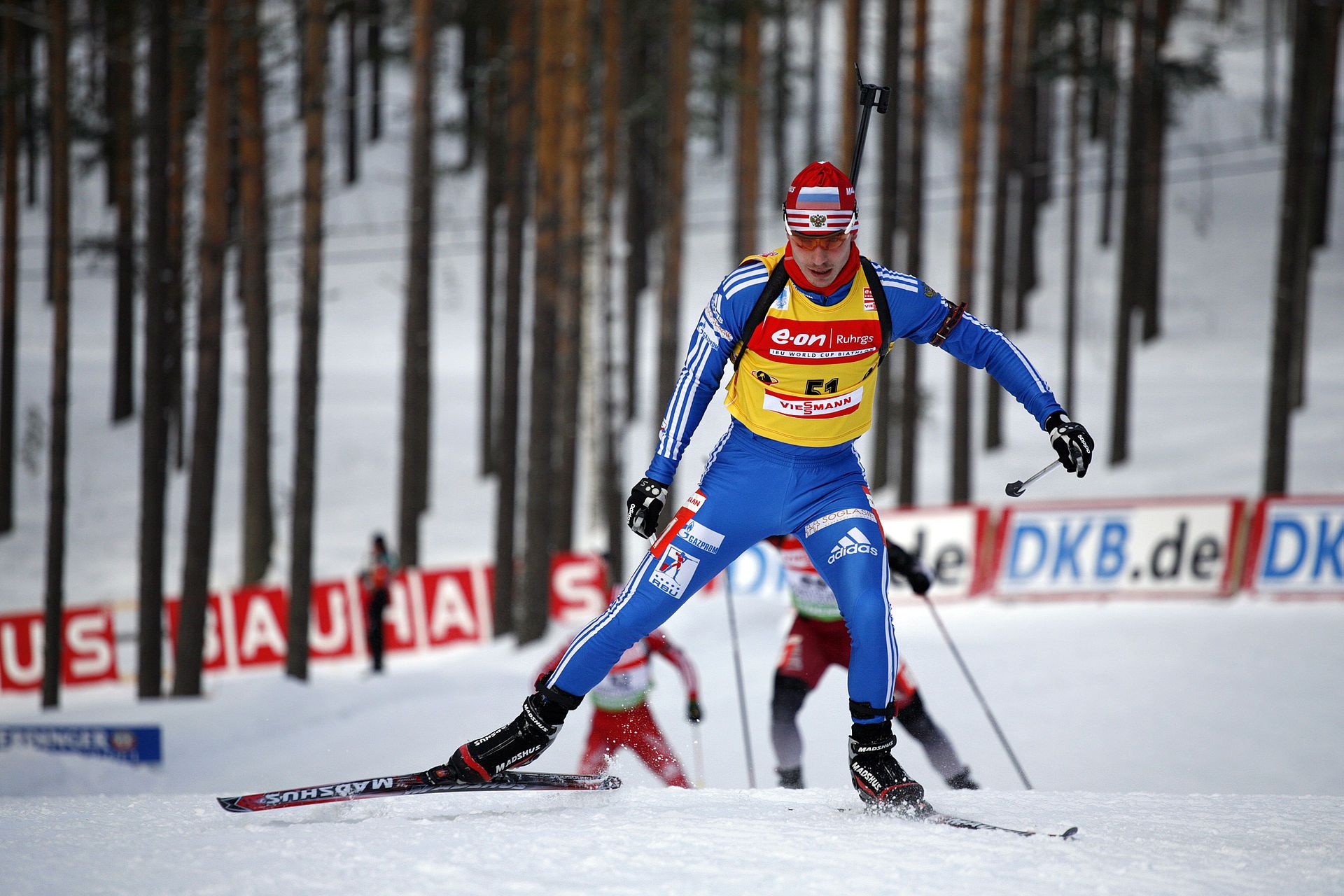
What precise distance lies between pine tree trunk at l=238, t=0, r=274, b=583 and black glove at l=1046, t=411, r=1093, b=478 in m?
12.3

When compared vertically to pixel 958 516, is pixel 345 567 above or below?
below

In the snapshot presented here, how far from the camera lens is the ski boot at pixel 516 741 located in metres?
4.43

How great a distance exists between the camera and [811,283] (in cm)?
428

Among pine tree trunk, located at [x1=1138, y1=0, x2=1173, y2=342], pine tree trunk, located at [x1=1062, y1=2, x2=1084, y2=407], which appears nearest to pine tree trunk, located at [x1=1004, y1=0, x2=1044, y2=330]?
pine tree trunk, located at [x1=1062, y1=2, x2=1084, y2=407]

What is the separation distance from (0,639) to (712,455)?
14.5 metres

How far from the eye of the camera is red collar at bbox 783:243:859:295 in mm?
4293

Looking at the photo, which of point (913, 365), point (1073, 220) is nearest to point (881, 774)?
point (913, 365)

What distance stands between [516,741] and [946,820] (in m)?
1.53

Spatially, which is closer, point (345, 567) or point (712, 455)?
point (712, 455)

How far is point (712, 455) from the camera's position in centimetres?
456

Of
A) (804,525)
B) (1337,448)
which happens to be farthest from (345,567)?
(804,525)

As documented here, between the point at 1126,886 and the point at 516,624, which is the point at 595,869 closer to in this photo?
the point at 1126,886

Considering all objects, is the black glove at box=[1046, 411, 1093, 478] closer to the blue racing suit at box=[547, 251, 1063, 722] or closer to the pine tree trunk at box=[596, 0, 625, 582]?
the blue racing suit at box=[547, 251, 1063, 722]

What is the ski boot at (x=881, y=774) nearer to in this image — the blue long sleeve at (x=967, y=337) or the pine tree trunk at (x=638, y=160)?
the blue long sleeve at (x=967, y=337)
